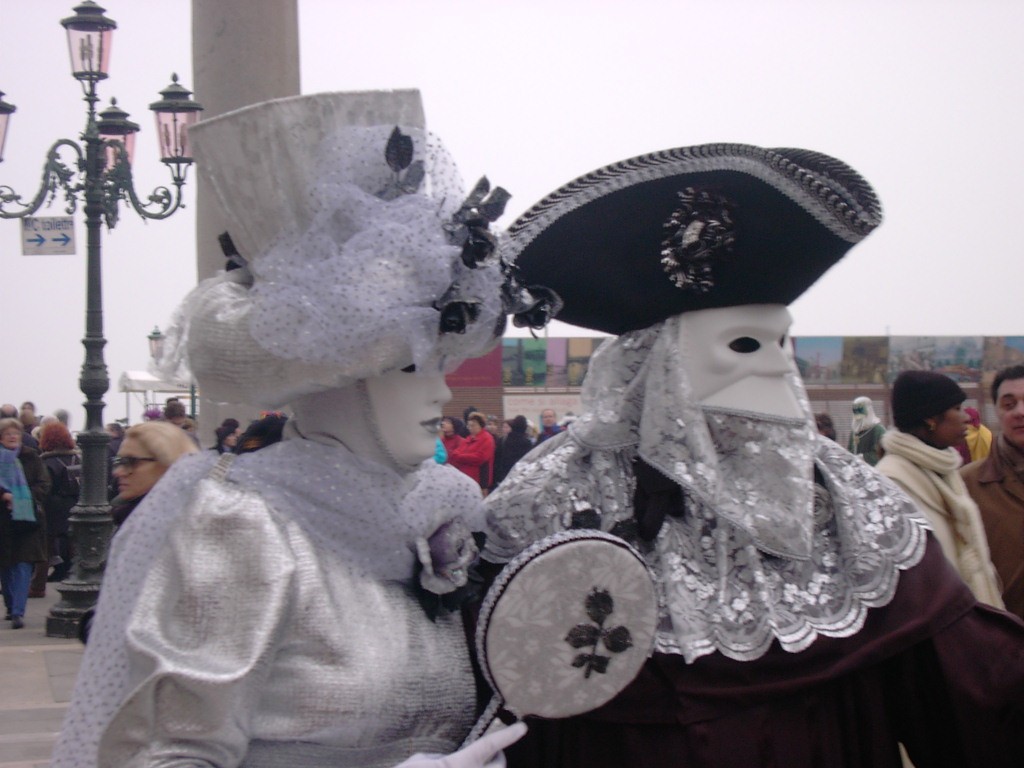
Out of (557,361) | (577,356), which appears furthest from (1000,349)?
(557,361)

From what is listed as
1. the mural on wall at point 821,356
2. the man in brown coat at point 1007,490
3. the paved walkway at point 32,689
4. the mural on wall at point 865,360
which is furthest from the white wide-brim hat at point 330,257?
the mural on wall at point 865,360

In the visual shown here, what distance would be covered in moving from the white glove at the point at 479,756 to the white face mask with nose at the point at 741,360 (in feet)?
2.40

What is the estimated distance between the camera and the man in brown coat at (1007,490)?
396 cm

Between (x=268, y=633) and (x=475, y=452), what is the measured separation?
7.67 meters

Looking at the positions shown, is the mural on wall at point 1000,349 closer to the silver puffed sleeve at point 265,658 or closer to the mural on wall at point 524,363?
the mural on wall at point 524,363

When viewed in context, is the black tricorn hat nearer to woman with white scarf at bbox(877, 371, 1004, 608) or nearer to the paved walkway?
→ woman with white scarf at bbox(877, 371, 1004, 608)

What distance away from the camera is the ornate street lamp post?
8.19 metres

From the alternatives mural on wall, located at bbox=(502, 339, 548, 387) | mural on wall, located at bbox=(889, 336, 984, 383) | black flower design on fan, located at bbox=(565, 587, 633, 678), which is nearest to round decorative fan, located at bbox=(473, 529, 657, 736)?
black flower design on fan, located at bbox=(565, 587, 633, 678)

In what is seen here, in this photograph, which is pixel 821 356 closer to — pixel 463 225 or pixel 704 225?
pixel 704 225

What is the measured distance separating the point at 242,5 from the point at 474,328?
9.66ft

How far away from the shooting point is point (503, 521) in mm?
2445

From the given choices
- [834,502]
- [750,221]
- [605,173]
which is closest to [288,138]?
[605,173]

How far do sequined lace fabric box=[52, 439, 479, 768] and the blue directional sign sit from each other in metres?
7.26

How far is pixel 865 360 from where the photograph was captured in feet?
62.8
